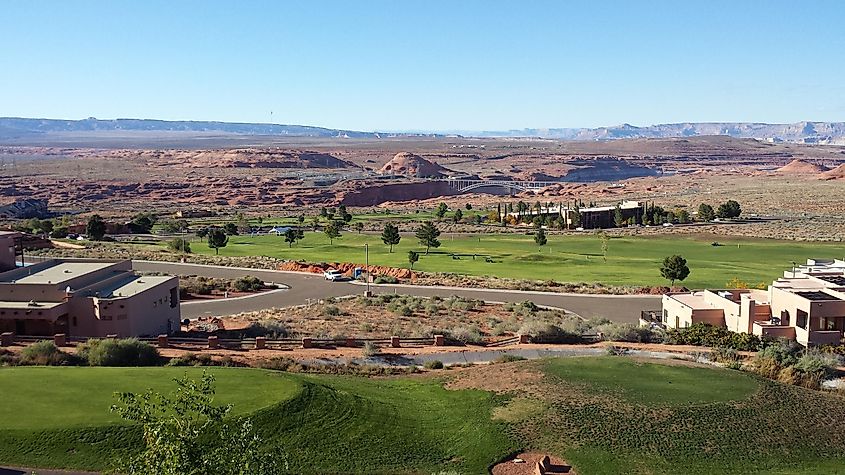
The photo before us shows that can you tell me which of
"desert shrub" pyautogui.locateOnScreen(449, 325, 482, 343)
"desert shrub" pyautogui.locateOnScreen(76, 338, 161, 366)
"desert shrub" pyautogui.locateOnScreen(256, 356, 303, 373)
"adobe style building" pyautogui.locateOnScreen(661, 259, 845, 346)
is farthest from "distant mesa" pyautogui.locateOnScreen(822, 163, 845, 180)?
"desert shrub" pyautogui.locateOnScreen(76, 338, 161, 366)

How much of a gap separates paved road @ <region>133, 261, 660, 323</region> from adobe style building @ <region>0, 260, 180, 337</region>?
21.5 ft

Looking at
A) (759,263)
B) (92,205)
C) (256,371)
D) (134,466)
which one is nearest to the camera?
(134,466)

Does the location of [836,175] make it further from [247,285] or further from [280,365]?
[280,365]

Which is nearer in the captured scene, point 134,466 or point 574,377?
point 134,466

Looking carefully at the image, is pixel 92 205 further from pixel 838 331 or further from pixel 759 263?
pixel 838 331

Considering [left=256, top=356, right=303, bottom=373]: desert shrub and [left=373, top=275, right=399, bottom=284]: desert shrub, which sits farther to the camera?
[left=373, top=275, right=399, bottom=284]: desert shrub

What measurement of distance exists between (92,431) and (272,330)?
16.3 metres

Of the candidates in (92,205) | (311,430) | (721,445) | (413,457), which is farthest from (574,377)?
(92,205)

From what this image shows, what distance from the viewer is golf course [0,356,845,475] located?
60.8ft

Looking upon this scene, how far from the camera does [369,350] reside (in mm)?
30500

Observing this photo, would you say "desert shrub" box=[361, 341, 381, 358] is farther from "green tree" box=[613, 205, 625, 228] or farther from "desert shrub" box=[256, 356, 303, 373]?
"green tree" box=[613, 205, 625, 228]

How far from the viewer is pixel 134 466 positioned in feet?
35.8

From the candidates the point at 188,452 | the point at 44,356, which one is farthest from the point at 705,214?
the point at 188,452

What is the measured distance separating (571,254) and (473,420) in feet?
168
